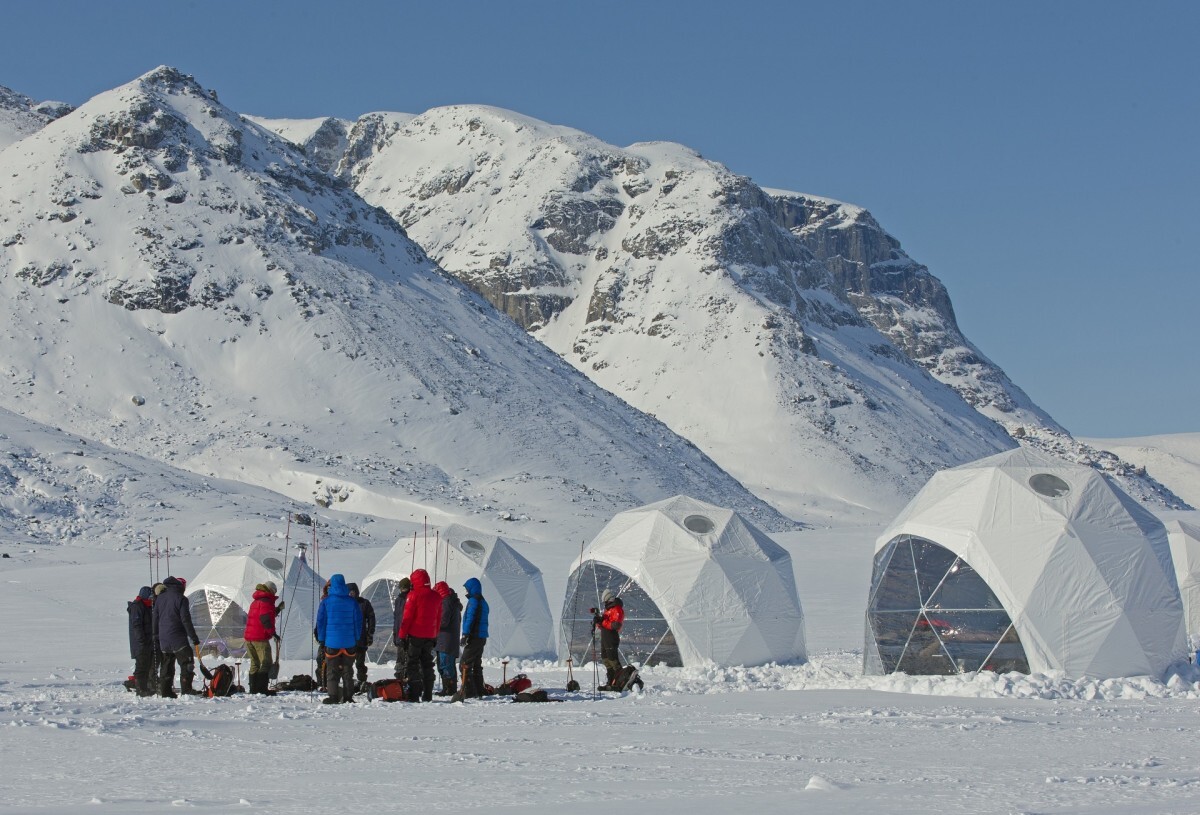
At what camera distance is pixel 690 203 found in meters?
199

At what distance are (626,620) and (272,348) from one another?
283 feet

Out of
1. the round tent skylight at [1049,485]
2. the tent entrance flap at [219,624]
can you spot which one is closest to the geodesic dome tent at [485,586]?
the tent entrance flap at [219,624]

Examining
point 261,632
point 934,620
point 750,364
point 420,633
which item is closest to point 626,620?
point 934,620

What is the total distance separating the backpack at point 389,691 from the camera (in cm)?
1628

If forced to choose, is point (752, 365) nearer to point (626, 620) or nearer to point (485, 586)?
point (485, 586)

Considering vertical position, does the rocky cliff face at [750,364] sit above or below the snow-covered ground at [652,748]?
above

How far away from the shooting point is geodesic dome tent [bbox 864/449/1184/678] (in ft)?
62.4

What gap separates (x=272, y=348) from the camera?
106 meters

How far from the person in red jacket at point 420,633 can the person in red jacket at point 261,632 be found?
172 cm

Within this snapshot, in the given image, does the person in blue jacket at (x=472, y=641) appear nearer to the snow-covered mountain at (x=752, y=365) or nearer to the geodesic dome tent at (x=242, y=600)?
the geodesic dome tent at (x=242, y=600)

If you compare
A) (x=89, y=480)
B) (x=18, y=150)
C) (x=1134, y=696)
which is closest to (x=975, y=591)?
(x=1134, y=696)

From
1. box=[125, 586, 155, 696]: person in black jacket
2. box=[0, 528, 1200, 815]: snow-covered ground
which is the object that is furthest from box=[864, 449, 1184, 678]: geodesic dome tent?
box=[125, 586, 155, 696]: person in black jacket

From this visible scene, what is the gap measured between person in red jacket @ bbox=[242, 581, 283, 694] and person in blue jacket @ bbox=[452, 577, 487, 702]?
2359mm

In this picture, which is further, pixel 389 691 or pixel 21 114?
pixel 21 114
